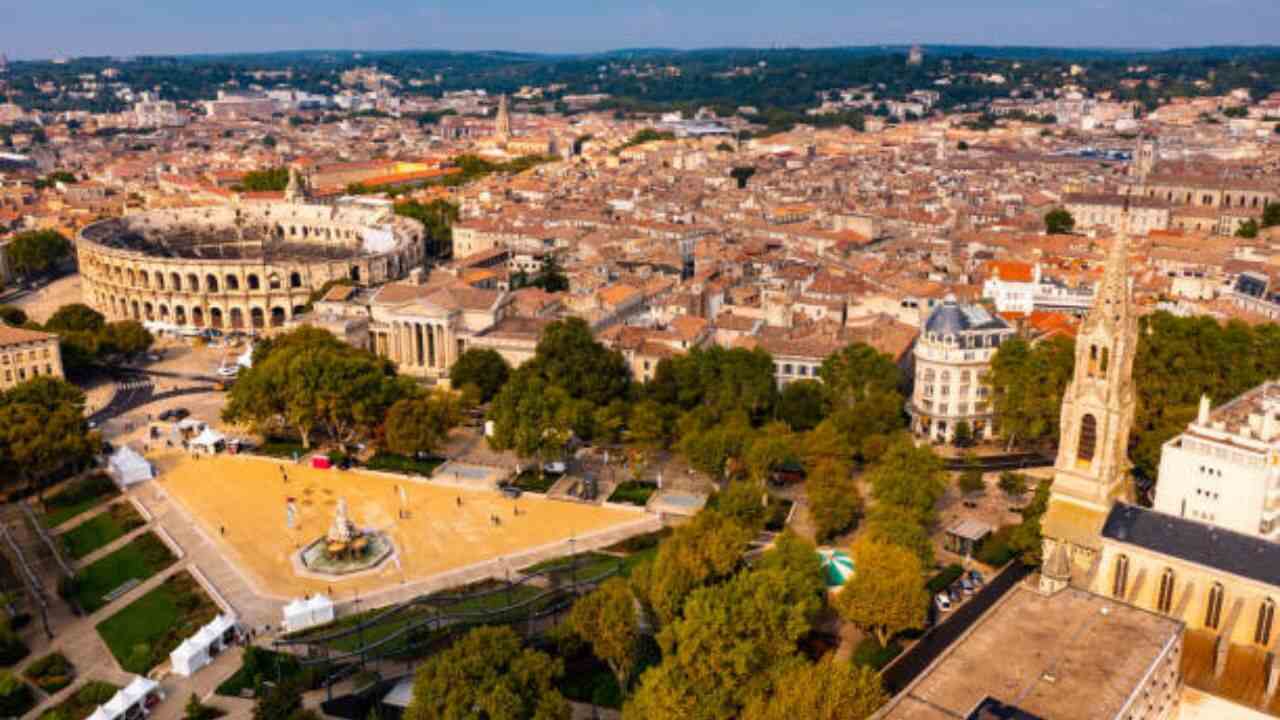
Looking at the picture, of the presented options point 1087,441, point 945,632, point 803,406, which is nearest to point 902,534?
point 945,632

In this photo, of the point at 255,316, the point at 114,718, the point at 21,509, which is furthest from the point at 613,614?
the point at 255,316

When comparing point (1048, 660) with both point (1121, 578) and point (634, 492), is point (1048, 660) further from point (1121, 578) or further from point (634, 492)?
point (634, 492)

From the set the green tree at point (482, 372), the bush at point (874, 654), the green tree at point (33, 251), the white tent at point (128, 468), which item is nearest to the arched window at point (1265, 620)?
the bush at point (874, 654)

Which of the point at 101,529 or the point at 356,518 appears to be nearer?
the point at 101,529

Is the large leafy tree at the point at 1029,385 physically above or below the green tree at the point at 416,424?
above

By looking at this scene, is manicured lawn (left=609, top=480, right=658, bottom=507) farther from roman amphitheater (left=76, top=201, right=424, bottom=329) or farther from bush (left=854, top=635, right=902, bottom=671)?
roman amphitheater (left=76, top=201, right=424, bottom=329)

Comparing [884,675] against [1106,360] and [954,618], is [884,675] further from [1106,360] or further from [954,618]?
[1106,360]

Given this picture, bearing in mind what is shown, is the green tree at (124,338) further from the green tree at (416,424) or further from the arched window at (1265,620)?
the arched window at (1265,620)
